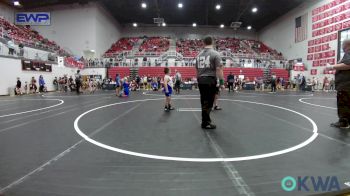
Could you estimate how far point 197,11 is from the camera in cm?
3578

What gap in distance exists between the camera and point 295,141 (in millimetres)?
4133

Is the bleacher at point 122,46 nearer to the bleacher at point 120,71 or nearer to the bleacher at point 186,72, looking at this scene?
the bleacher at point 120,71

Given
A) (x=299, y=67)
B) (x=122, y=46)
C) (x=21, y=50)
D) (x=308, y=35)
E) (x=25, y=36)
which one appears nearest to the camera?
(x=21, y=50)

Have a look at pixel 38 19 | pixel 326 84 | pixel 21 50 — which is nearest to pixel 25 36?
pixel 21 50

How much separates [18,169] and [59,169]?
0.42 m

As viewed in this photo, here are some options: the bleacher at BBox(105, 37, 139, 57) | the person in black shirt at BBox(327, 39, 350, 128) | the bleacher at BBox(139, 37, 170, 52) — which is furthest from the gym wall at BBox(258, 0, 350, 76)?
the person in black shirt at BBox(327, 39, 350, 128)

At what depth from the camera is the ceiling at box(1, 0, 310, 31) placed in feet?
102

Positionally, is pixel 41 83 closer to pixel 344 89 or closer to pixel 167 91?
pixel 167 91

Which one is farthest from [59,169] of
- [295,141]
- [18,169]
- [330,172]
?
[295,141]

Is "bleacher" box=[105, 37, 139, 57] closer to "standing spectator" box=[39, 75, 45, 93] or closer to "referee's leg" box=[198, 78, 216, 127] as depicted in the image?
"standing spectator" box=[39, 75, 45, 93]

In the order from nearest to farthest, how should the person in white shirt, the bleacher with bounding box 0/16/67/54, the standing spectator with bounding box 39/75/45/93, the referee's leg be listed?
the referee's leg, the person in white shirt, the standing spectator with bounding box 39/75/45/93, the bleacher with bounding box 0/16/67/54

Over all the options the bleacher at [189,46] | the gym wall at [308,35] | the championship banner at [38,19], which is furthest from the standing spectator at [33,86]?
the gym wall at [308,35]

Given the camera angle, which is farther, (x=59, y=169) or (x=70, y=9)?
(x=70, y=9)

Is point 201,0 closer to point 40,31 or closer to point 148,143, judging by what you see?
point 40,31
